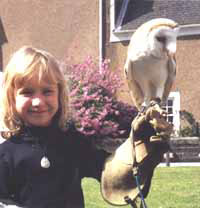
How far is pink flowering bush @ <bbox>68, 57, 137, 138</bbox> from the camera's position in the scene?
45.4 feet

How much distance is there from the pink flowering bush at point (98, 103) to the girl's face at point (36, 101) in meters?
11.1

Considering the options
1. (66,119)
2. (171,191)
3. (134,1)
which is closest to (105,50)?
(134,1)

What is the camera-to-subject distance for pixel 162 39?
191cm

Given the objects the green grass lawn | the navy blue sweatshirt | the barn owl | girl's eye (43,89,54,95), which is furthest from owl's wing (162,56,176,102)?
the green grass lawn

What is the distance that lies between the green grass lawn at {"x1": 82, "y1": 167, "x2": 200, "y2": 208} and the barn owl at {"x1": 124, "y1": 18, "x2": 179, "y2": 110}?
152 inches

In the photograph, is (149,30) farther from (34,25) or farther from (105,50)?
(34,25)

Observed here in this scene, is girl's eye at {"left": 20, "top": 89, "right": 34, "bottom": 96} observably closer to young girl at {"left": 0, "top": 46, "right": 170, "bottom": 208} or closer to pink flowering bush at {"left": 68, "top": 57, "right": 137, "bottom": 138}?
young girl at {"left": 0, "top": 46, "right": 170, "bottom": 208}

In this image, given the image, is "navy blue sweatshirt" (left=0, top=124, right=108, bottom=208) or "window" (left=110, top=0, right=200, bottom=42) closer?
"navy blue sweatshirt" (left=0, top=124, right=108, bottom=208)

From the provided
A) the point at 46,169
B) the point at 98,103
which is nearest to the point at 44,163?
the point at 46,169

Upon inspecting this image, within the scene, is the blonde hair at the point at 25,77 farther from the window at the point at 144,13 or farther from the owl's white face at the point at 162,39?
the window at the point at 144,13

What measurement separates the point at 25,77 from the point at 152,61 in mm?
561

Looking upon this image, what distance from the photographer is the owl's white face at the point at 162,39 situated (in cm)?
189

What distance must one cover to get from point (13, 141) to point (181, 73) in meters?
14.1

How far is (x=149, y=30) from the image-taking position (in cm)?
192
